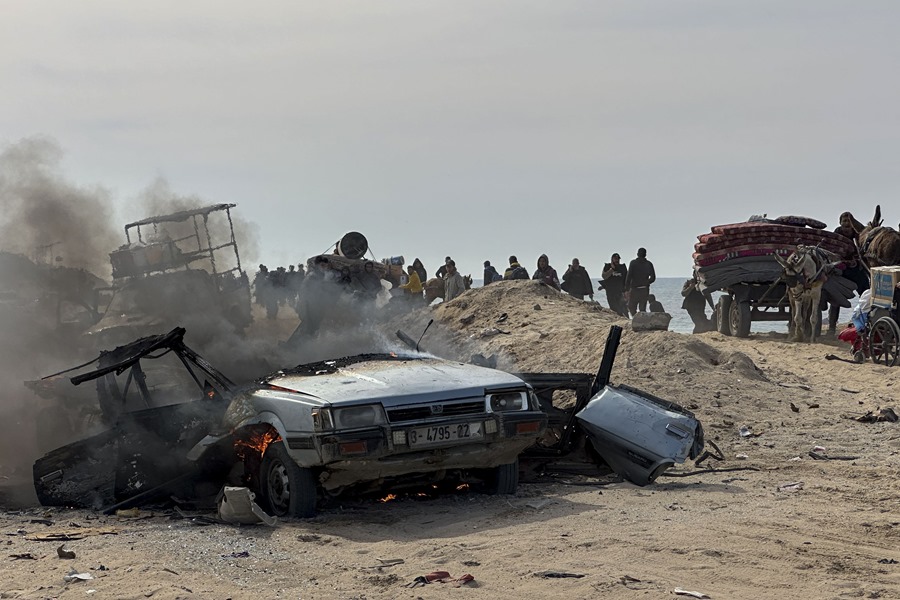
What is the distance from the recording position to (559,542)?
20.3 feet

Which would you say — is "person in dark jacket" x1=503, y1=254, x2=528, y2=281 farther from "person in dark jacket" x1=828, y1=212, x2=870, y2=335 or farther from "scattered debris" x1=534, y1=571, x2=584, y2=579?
"scattered debris" x1=534, y1=571, x2=584, y2=579

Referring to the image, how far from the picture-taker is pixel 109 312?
1981 cm

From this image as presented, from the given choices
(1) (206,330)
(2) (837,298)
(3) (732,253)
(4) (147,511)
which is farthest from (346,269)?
(4) (147,511)

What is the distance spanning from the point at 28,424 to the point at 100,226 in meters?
18.4

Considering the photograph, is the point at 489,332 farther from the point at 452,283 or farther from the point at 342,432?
the point at 342,432

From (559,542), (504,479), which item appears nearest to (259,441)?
(504,479)

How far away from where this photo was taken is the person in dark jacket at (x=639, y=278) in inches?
944

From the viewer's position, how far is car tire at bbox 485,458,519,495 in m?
7.87

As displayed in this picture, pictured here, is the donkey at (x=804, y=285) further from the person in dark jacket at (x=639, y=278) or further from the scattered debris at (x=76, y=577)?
the scattered debris at (x=76, y=577)

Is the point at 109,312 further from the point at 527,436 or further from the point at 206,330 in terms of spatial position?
the point at 527,436

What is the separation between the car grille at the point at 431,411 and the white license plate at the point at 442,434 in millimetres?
94

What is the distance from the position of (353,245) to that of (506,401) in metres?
15.6

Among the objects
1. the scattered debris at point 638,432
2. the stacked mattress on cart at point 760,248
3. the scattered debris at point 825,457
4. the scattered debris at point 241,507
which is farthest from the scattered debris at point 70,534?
the stacked mattress on cart at point 760,248

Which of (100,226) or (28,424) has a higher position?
(100,226)
